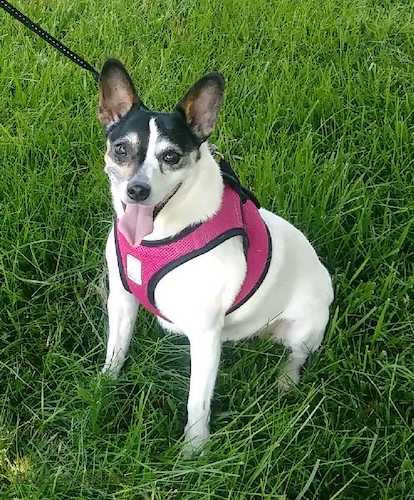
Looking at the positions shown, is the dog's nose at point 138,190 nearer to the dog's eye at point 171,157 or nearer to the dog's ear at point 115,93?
the dog's eye at point 171,157

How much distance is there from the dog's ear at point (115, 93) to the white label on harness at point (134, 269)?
0.41 m

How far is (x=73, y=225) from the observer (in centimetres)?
303

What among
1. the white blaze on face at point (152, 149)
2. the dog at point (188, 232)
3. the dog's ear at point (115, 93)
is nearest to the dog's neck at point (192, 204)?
the dog at point (188, 232)

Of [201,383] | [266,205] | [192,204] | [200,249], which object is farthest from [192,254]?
[266,205]

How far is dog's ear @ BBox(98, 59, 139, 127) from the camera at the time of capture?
2127mm

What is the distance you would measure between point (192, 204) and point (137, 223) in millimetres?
178

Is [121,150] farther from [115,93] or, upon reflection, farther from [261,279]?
[261,279]

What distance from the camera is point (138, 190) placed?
6.61 ft

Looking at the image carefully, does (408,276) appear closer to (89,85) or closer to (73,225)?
(73,225)

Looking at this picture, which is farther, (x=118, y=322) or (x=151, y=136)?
(x=118, y=322)

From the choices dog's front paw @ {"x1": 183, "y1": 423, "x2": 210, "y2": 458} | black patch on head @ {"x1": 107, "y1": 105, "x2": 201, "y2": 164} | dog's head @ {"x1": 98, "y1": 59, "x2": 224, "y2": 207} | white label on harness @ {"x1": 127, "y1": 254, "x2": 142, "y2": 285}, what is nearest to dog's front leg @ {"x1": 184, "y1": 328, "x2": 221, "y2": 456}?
dog's front paw @ {"x1": 183, "y1": 423, "x2": 210, "y2": 458}

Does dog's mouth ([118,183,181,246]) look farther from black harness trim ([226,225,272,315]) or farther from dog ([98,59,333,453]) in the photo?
black harness trim ([226,225,272,315])

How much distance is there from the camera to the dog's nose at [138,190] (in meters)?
2.02

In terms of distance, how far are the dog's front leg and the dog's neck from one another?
329mm
